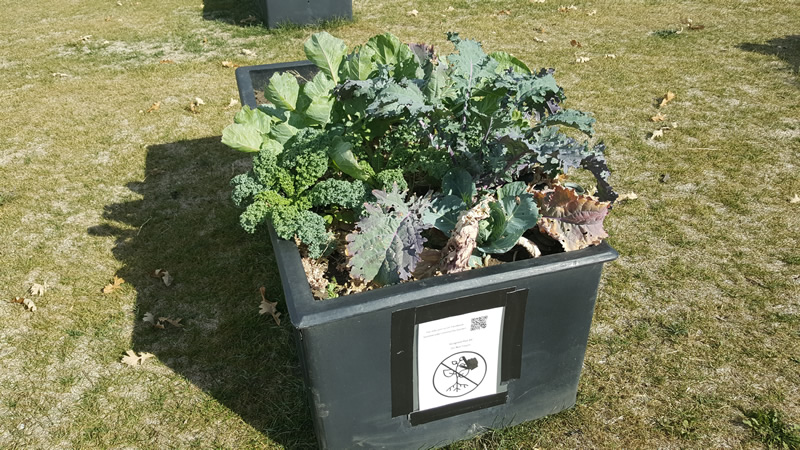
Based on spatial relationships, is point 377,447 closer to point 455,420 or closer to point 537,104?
point 455,420

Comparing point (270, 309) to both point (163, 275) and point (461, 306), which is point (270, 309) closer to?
point (163, 275)

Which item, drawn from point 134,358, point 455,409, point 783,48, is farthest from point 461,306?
point 783,48

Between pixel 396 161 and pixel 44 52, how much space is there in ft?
21.7

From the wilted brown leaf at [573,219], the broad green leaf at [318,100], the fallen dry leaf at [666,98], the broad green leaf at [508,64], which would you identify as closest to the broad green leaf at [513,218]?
the wilted brown leaf at [573,219]

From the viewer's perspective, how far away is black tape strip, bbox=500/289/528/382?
2004mm

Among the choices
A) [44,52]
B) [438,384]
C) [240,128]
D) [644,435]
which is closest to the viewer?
[438,384]

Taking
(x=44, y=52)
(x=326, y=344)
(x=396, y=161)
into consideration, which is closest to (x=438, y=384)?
(x=326, y=344)

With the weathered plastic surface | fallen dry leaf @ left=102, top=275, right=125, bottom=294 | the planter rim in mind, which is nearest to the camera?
the planter rim

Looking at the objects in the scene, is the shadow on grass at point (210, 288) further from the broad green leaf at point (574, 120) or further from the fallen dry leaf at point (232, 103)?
the broad green leaf at point (574, 120)

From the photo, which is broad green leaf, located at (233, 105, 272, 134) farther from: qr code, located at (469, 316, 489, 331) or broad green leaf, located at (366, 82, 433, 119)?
qr code, located at (469, 316, 489, 331)

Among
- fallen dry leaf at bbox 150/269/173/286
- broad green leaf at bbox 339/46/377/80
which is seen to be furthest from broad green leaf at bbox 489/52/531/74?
fallen dry leaf at bbox 150/269/173/286

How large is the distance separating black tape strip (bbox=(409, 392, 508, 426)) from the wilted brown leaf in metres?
0.62

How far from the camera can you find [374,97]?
2197 millimetres

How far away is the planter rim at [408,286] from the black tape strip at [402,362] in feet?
0.28
